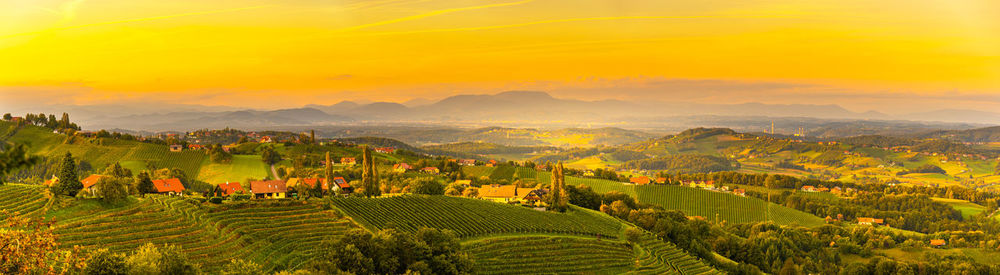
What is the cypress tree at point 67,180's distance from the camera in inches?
1497

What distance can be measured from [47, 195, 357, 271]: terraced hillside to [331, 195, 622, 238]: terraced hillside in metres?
4.85

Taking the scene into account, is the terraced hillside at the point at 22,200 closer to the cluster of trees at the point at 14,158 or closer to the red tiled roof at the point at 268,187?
the red tiled roof at the point at 268,187

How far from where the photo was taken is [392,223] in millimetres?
45094

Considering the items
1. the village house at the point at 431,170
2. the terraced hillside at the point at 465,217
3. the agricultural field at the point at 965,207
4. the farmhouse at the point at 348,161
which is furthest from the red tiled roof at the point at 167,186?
the agricultural field at the point at 965,207

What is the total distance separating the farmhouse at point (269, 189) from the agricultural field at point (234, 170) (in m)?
30.3

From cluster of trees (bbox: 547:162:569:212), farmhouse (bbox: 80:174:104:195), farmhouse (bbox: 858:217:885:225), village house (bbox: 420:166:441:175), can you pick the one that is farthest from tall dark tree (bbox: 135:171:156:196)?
farmhouse (bbox: 858:217:885:225)

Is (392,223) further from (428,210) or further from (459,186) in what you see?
(459,186)

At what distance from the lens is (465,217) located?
5197 cm

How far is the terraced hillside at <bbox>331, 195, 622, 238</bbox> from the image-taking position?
46.7 m

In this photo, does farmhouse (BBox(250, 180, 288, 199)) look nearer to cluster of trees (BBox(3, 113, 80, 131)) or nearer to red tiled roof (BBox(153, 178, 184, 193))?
red tiled roof (BBox(153, 178, 184, 193))

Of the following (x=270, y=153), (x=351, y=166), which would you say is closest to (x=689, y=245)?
(x=351, y=166)

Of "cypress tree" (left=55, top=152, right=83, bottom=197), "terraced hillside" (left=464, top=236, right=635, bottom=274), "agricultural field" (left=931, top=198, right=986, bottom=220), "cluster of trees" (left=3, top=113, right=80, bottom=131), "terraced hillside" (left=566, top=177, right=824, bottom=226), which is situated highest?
"cluster of trees" (left=3, top=113, right=80, bottom=131)

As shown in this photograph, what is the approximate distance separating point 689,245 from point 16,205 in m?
56.0

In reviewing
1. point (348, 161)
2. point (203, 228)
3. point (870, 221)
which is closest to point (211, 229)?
point (203, 228)
